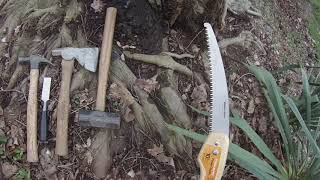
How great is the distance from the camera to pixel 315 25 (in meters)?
5.09

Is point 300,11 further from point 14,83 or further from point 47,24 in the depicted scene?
point 14,83

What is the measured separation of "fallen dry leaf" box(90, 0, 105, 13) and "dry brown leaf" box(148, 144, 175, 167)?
112 cm

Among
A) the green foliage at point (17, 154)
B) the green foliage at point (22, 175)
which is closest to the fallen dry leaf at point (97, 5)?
the green foliage at point (17, 154)

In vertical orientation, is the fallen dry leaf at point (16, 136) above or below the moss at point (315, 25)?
below

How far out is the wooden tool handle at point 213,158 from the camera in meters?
2.42

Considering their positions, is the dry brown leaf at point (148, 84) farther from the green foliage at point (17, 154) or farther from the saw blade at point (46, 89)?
the green foliage at point (17, 154)

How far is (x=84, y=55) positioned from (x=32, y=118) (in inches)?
22.5

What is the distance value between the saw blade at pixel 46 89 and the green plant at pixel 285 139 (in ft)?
3.12

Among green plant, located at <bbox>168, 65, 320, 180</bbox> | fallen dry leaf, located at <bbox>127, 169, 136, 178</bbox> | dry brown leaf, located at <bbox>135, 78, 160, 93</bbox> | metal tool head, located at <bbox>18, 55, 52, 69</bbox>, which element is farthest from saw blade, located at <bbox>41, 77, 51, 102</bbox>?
green plant, located at <bbox>168, 65, 320, 180</bbox>

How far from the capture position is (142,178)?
297cm

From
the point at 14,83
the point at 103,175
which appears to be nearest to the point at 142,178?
the point at 103,175

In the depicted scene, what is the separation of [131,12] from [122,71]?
16.8 inches

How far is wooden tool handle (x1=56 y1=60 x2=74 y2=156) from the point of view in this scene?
2.96 m

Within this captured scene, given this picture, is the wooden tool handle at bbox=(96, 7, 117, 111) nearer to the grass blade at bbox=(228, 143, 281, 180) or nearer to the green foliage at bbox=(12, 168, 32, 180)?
the green foliage at bbox=(12, 168, 32, 180)
